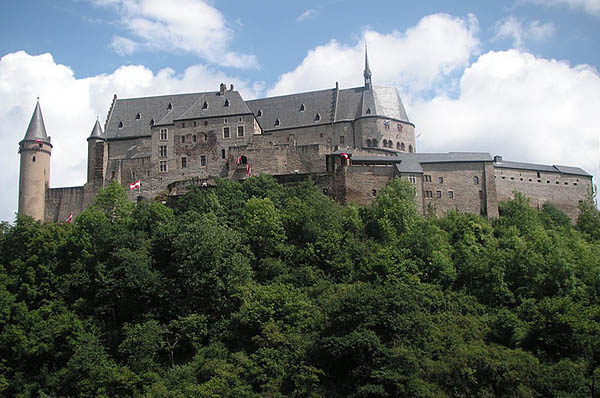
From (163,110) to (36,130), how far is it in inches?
471

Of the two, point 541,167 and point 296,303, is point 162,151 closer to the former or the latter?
point 296,303

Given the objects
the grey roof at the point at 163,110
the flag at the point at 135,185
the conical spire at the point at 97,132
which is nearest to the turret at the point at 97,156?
the conical spire at the point at 97,132

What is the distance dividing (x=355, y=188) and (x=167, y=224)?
15.7 metres

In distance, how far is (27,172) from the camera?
67312 mm

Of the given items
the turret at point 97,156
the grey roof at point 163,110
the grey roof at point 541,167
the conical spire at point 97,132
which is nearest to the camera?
the grey roof at point 541,167

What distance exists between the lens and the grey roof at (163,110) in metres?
66.3

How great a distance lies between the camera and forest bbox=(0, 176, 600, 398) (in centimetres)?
3681

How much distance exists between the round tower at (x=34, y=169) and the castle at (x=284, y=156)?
92mm

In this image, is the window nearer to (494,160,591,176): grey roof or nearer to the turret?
the turret

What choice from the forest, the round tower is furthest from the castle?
the forest

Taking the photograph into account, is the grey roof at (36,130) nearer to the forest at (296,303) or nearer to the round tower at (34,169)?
the round tower at (34,169)

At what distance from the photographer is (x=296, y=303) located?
134 ft

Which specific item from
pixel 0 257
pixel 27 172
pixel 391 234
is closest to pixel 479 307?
pixel 391 234

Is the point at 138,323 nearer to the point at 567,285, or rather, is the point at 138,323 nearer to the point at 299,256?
the point at 299,256
